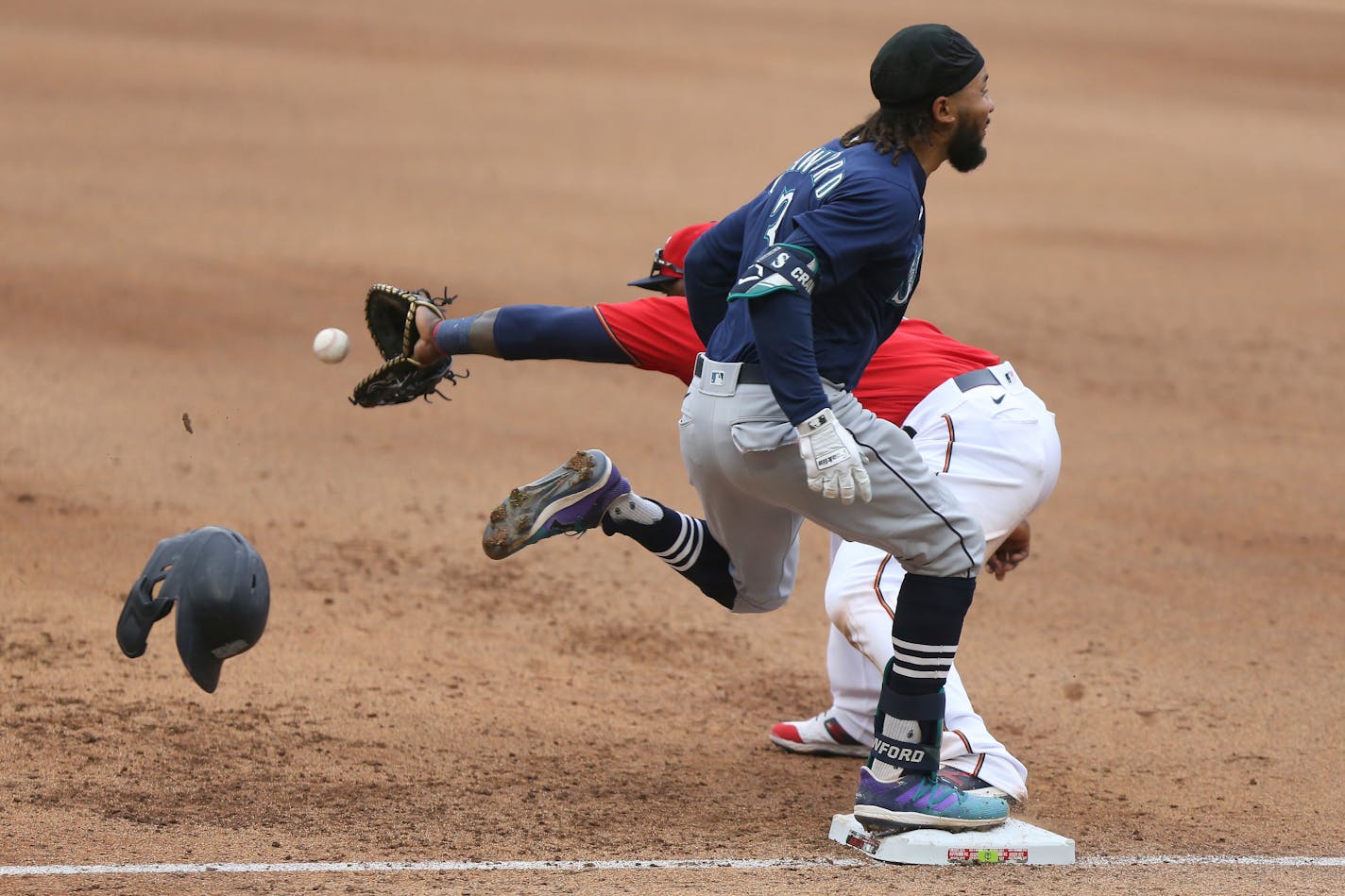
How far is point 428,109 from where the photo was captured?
63.0 ft

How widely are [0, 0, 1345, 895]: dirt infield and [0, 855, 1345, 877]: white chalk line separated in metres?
0.06

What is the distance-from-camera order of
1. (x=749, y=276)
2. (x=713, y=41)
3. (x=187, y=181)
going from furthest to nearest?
(x=713, y=41)
(x=187, y=181)
(x=749, y=276)

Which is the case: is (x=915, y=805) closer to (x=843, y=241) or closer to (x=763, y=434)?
(x=763, y=434)

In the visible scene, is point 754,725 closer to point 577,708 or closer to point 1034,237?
point 577,708

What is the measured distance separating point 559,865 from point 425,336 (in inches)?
71.4

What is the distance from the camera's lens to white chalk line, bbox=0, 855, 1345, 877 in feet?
13.3

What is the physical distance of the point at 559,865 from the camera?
13.8 ft

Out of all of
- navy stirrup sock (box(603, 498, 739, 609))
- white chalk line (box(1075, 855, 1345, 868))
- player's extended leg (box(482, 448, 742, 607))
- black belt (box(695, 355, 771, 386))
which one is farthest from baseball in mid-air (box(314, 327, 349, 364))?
white chalk line (box(1075, 855, 1345, 868))

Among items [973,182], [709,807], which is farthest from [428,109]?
[709,807]

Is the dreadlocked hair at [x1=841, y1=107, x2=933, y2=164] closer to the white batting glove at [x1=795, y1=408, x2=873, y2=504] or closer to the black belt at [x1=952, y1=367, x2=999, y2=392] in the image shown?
the white batting glove at [x1=795, y1=408, x2=873, y2=504]

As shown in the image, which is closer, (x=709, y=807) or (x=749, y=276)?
(x=749, y=276)

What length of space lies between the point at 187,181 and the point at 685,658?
10.5 m

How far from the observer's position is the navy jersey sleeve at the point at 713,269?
173 inches

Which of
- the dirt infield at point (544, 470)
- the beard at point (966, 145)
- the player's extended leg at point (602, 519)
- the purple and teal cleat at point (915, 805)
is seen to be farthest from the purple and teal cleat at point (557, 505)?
the beard at point (966, 145)
